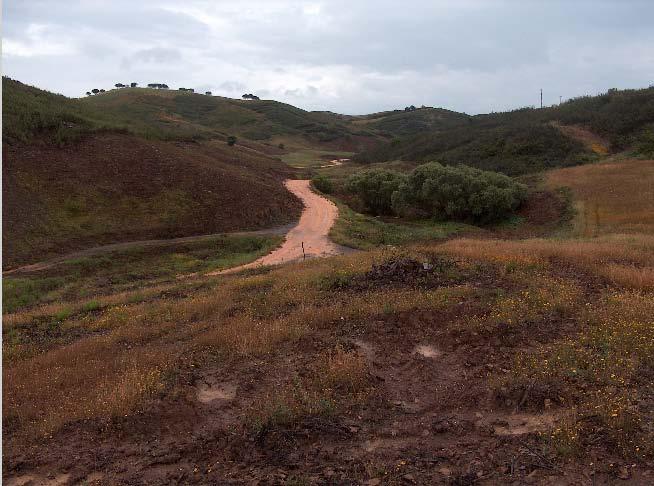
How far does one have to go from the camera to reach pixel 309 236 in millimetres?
28312

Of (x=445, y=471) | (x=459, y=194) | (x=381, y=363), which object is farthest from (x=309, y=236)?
(x=445, y=471)

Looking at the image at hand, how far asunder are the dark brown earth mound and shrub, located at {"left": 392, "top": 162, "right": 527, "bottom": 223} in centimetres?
822

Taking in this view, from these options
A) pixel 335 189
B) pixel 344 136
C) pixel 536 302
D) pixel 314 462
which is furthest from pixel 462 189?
pixel 344 136

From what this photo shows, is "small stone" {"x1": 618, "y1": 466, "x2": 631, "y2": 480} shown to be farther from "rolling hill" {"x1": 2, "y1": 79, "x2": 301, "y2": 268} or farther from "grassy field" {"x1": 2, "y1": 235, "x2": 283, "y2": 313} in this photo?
"rolling hill" {"x1": 2, "y1": 79, "x2": 301, "y2": 268}

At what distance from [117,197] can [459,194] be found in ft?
69.2

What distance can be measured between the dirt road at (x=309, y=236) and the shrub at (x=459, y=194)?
222 inches

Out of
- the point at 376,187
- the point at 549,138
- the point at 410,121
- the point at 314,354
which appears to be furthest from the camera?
the point at 410,121

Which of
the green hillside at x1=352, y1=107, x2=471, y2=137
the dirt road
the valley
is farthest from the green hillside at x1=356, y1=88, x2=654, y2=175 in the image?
the green hillside at x1=352, y1=107, x2=471, y2=137

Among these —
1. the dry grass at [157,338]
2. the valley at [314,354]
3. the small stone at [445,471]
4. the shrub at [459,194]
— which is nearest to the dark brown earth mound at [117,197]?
the valley at [314,354]

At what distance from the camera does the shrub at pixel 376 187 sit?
125 feet

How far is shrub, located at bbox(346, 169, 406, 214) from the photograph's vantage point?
125 ft

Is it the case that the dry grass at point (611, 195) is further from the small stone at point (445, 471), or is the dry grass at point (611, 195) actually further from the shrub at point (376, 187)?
the small stone at point (445, 471)

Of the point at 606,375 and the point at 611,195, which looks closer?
the point at 606,375

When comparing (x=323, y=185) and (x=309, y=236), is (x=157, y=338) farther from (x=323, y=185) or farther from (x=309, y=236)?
(x=323, y=185)
